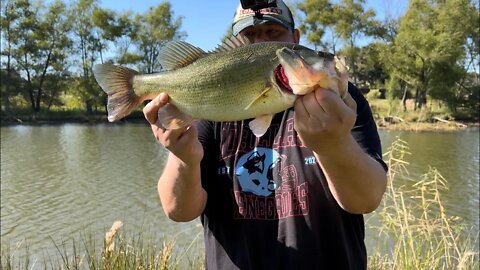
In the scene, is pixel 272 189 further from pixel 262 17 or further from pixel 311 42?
→ pixel 311 42

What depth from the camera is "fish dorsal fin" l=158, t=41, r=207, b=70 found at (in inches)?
78.6

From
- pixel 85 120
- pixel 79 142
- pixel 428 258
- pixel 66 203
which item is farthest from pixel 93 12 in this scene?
pixel 428 258

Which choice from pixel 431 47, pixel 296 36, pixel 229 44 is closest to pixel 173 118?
pixel 229 44

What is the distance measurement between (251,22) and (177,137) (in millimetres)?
729

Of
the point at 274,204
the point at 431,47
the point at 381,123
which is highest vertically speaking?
the point at 431,47

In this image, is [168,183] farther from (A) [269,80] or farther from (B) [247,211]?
(A) [269,80]

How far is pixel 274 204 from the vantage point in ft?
6.93

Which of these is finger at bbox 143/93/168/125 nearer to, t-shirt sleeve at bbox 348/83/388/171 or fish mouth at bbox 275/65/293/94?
fish mouth at bbox 275/65/293/94

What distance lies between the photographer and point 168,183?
2.17m

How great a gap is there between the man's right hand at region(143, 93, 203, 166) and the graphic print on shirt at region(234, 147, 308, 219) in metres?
0.26

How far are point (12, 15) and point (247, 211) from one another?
42.6 m

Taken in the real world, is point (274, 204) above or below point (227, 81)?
below

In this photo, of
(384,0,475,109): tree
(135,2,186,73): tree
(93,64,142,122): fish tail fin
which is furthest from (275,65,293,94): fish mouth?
Result: (135,2,186,73): tree

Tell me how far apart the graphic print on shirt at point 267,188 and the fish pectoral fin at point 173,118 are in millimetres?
373
